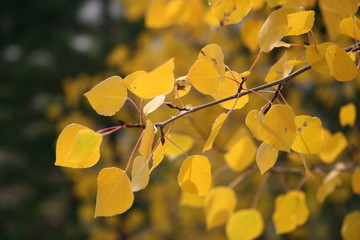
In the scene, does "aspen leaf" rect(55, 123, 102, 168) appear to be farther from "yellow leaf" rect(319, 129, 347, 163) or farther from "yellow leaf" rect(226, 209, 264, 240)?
"yellow leaf" rect(319, 129, 347, 163)

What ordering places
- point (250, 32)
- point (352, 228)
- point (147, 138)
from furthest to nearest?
point (250, 32)
point (352, 228)
point (147, 138)

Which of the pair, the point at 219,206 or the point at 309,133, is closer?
the point at 309,133

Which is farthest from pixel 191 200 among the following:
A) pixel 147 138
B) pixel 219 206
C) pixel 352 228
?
pixel 147 138

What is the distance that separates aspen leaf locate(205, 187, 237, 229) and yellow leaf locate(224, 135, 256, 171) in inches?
1.5

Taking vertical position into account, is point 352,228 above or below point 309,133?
below

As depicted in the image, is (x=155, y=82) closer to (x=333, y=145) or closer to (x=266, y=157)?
(x=266, y=157)

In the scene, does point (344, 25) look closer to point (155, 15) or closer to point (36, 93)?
point (155, 15)

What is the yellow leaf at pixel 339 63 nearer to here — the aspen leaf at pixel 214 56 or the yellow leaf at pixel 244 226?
the aspen leaf at pixel 214 56

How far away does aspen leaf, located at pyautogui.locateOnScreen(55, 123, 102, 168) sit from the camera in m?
0.32

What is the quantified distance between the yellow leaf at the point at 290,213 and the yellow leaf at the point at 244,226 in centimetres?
2

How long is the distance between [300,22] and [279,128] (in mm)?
100

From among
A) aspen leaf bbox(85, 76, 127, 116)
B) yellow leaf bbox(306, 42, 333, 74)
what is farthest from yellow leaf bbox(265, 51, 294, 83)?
aspen leaf bbox(85, 76, 127, 116)

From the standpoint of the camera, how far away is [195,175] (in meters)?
0.38

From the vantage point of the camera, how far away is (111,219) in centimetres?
244
